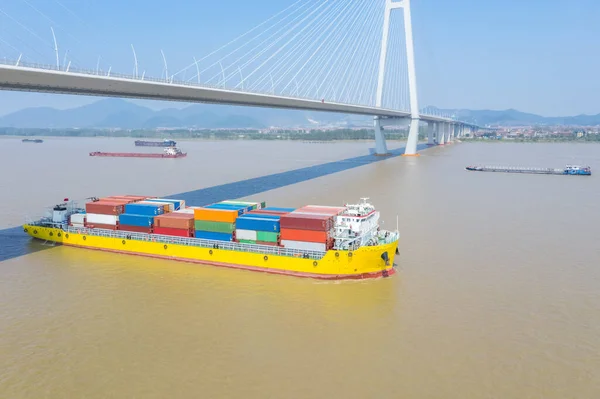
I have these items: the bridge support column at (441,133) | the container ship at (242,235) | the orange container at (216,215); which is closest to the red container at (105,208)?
the container ship at (242,235)

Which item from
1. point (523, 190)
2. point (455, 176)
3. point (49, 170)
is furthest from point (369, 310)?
point (49, 170)

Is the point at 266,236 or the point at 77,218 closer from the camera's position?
the point at 266,236

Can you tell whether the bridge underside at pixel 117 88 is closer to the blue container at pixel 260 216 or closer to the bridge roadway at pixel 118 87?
the bridge roadway at pixel 118 87

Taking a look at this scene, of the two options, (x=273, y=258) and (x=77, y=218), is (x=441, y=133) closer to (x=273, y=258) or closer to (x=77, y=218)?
(x=77, y=218)

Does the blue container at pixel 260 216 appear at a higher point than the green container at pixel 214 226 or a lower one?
higher

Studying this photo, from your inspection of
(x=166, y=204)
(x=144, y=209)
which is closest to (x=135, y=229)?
(x=144, y=209)

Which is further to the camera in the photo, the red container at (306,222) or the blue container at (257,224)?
the blue container at (257,224)

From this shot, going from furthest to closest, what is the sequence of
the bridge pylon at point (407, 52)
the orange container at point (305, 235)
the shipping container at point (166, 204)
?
the bridge pylon at point (407, 52) → the shipping container at point (166, 204) → the orange container at point (305, 235)
